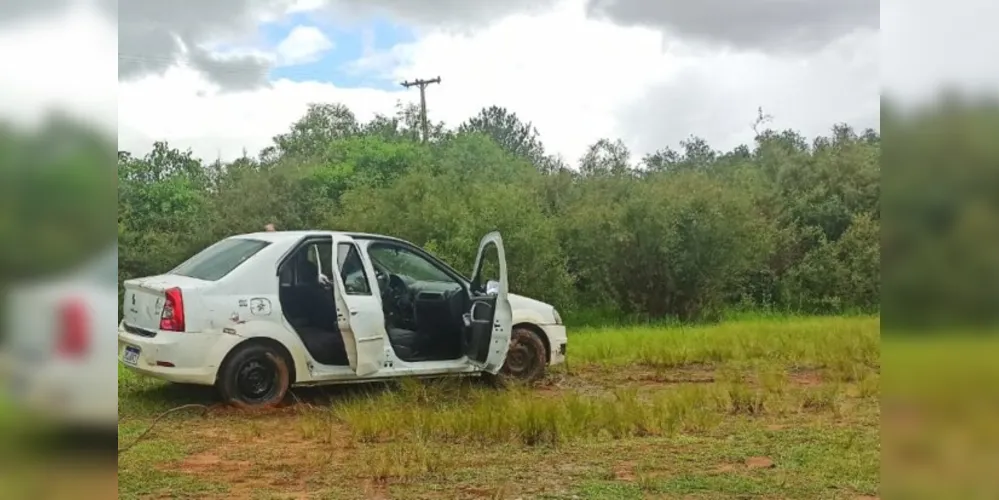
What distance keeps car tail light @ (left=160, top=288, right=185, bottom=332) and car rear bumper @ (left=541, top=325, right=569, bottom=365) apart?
2372 millimetres

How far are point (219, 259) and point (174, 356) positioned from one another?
0.64 meters

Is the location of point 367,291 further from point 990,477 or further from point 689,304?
point 990,477

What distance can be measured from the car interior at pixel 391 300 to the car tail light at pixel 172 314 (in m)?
0.60

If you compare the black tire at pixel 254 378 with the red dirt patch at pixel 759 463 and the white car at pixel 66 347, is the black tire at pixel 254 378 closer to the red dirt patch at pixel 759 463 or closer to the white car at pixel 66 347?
the white car at pixel 66 347

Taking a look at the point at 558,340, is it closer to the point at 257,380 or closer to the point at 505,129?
the point at 505,129

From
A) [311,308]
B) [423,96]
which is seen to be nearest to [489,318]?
[311,308]

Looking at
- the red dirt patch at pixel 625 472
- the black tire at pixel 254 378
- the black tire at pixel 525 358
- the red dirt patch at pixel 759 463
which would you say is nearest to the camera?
the red dirt patch at pixel 625 472

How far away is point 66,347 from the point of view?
3008mm

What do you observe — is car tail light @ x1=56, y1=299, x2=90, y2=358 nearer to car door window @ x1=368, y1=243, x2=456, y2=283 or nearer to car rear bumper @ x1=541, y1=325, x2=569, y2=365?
car door window @ x1=368, y1=243, x2=456, y2=283

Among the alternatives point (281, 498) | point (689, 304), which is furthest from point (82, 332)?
point (689, 304)

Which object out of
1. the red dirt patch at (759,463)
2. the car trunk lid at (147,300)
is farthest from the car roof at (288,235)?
the red dirt patch at (759,463)

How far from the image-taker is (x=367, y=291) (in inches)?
209

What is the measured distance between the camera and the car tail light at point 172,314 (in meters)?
4.84

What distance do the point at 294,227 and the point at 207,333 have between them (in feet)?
2.88
